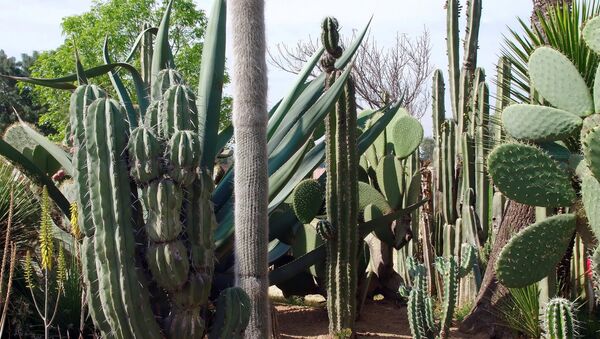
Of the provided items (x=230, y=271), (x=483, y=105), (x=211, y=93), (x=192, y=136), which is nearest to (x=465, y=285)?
(x=483, y=105)

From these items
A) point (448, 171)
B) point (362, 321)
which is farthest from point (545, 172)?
point (448, 171)

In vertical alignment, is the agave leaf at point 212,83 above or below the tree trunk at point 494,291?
above

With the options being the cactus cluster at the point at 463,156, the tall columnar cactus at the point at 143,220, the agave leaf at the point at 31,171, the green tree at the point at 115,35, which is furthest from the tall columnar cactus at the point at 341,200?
the green tree at the point at 115,35

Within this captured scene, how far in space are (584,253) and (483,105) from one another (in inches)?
63.5

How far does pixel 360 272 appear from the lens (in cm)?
621

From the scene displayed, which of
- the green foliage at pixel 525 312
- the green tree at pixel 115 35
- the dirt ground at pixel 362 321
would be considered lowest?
the dirt ground at pixel 362 321

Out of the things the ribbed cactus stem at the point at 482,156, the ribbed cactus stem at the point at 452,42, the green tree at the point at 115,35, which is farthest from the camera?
Answer: the green tree at the point at 115,35

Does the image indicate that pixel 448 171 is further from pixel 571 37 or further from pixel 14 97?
pixel 14 97

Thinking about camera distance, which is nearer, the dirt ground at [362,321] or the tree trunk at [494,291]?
the tree trunk at [494,291]

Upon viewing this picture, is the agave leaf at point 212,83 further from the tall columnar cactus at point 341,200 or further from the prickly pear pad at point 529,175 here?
the prickly pear pad at point 529,175

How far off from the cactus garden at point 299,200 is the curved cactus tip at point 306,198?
18 millimetres

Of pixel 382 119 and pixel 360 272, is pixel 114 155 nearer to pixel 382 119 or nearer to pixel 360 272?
pixel 382 119

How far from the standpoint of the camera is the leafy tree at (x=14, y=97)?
3181 cm

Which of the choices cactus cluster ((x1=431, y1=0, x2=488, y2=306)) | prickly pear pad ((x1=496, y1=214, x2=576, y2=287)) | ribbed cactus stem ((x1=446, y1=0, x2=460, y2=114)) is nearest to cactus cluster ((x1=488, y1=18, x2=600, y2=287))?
prickly pear pad ((x1=496, y1=214, x2=576, y2=287))
